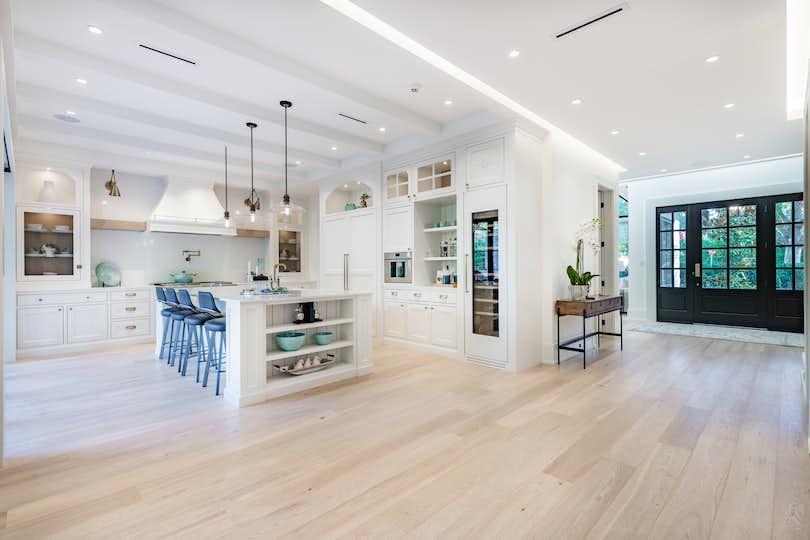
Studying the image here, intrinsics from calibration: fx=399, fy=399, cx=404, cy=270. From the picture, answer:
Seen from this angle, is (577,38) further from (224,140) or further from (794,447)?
(224,140)

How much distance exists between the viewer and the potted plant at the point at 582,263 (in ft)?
16.3

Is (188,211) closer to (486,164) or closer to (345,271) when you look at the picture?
(345,271)

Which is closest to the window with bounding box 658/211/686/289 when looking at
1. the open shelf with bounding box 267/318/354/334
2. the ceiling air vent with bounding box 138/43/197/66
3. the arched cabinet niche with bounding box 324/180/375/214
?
the arched cabinet niche with bounding box 324/180/375/214

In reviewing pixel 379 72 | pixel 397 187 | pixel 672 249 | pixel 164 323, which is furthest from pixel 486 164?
pixel 672 249

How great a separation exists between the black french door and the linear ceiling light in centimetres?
421

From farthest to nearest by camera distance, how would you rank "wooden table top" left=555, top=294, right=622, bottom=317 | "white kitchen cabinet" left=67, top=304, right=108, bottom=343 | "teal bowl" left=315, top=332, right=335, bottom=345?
"white kitchen cabinet" left=67, top=304, right=108, bottom=343 → "wooden table top" left=555, top=294, right=622, bottom=317 → "teal bowl" left=315, top=332, right=335, bottom=345

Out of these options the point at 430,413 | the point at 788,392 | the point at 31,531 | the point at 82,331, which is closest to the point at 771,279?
the point at 788,392

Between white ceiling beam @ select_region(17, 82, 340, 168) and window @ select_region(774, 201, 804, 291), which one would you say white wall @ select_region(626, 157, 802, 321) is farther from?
white ceiling beam @ select_region(17, 82, 340, 168)

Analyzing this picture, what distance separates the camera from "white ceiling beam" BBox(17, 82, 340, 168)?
383 cm

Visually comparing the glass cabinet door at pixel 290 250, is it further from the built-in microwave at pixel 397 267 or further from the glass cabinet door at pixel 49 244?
the glass cabinet door at pixel 49 244

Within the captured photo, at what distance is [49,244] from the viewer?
18.5 ft

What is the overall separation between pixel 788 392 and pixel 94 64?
674cm

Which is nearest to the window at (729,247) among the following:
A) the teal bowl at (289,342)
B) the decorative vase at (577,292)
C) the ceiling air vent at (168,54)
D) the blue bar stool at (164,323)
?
the decorative vase at (577,292)

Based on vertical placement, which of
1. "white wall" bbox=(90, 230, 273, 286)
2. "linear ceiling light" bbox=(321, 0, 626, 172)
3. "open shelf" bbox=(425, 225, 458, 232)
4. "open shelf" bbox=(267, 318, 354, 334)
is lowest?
"open shelf" bbox=(267, 318, 354, 334)
